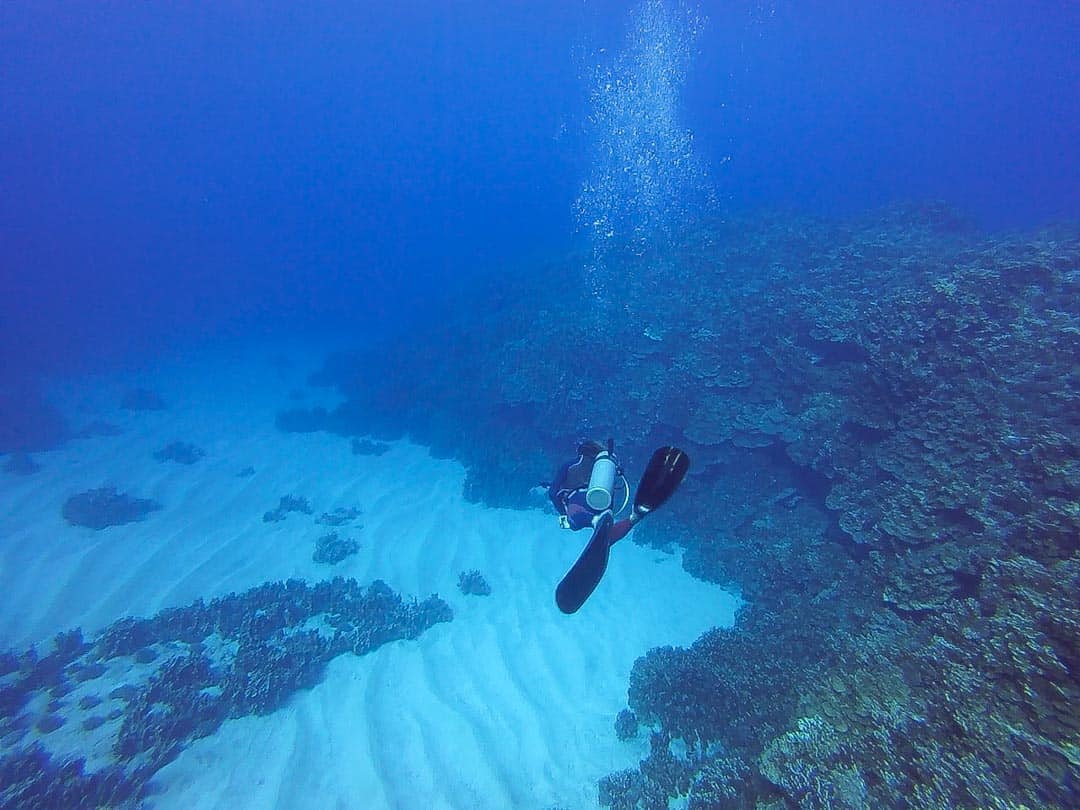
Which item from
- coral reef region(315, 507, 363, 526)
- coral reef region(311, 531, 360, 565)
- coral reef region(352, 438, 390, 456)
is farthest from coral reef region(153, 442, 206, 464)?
coral reef region(311, 531, 360, 565)

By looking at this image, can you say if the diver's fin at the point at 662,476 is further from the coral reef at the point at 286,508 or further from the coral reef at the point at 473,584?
the coral reef at the point at 286,508

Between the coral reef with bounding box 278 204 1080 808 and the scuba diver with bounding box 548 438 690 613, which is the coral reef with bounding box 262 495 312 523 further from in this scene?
the scuba diver with bounding box 548 438 690 613

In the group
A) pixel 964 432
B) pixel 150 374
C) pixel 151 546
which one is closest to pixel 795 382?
pixel 964 432

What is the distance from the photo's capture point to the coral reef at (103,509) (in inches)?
495

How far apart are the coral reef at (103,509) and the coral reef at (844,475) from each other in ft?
25.3

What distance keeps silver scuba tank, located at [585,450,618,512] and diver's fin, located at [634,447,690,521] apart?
374 mm

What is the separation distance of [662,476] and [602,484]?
739mm

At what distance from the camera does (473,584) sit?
407 inches

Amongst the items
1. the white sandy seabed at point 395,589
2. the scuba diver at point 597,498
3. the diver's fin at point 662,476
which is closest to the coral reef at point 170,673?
the white sandy seabed at point 395,589

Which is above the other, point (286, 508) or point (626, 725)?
point (626, 725)

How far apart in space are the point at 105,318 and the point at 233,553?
49752 mm

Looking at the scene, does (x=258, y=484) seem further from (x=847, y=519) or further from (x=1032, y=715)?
(x=1032, y=715)

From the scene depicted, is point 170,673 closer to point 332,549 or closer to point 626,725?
point 332,549

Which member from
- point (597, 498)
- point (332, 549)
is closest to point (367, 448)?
point (332, 549)
